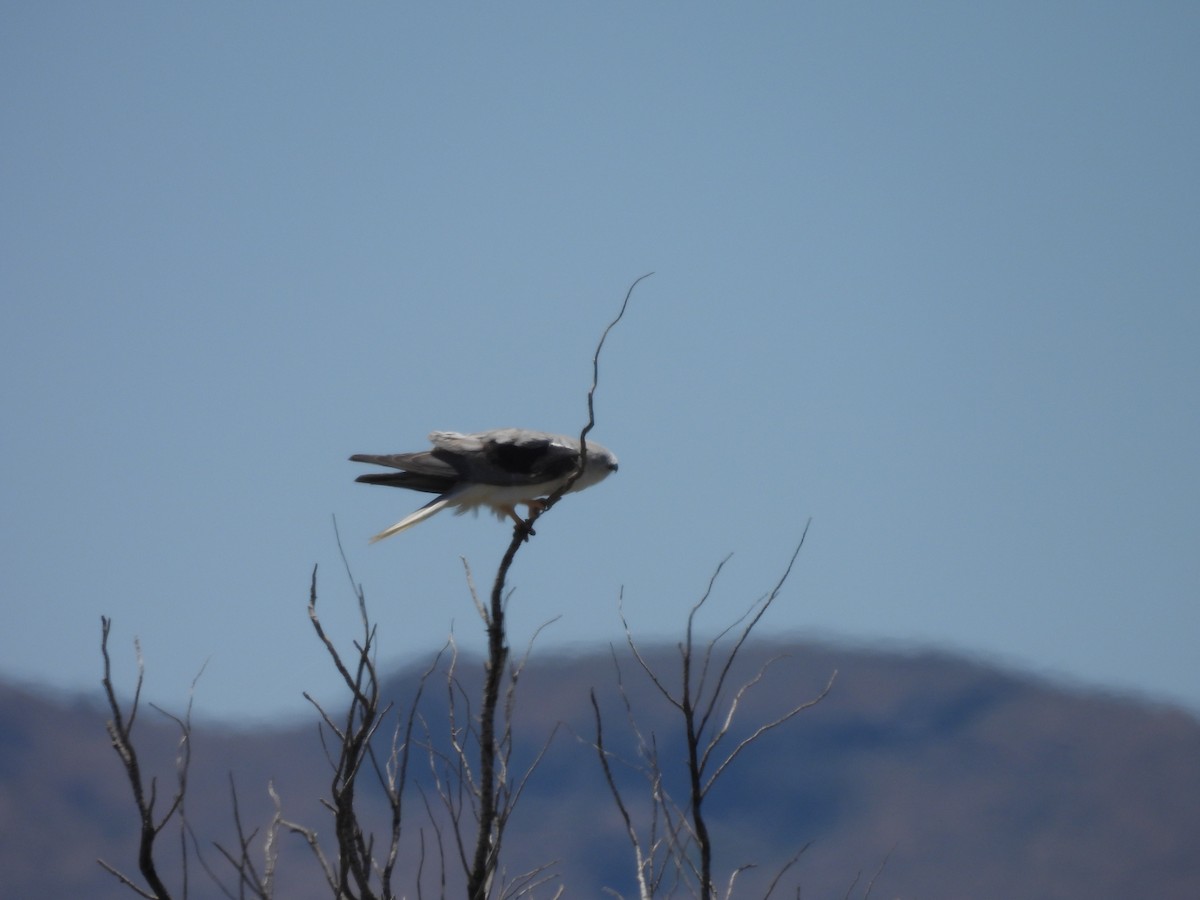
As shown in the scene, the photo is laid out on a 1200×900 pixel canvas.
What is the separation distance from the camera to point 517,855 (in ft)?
64.2

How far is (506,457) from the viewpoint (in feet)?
21.4

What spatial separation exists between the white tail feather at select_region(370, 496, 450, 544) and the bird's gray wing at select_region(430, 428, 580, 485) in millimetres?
223

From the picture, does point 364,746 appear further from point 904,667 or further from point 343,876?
point 904,667

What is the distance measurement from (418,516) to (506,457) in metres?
0.68

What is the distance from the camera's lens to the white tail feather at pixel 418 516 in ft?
19.3

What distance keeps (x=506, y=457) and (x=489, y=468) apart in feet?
0.39

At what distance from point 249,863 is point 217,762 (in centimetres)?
1812

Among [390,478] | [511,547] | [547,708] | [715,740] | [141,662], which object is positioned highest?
[547,708]

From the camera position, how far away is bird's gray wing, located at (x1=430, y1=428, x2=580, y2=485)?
645 cm

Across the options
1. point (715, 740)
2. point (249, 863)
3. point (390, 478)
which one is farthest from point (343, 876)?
point (390, 478)

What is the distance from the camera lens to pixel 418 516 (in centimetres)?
609

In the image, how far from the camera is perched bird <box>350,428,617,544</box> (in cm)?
634

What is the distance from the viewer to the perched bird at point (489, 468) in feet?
20.8

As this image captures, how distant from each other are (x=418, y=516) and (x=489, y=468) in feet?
1.85
